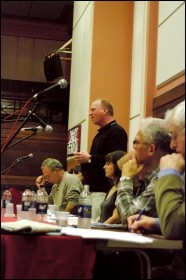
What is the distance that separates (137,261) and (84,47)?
301cm

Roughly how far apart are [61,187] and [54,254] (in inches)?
116

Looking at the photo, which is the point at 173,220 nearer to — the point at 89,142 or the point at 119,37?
the point at 119,37

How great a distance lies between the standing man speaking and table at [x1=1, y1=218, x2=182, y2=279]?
59.2 inches

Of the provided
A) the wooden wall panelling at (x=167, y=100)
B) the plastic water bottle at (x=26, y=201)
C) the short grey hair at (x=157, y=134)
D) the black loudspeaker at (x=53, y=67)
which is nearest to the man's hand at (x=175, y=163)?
the short grey hair at (x=157, y=134)

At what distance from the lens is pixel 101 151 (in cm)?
336

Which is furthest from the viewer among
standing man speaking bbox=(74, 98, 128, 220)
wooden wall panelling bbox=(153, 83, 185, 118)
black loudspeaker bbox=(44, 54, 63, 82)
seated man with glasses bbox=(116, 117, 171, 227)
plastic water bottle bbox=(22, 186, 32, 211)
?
black loudspeaker bbox=(44, 54, 63, 82)

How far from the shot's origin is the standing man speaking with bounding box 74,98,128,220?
127 inches

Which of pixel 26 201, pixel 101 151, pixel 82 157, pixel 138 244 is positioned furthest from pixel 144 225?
pixel 101 151

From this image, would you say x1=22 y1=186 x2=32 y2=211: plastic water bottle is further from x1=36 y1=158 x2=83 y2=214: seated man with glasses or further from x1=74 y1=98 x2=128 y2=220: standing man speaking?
x1=36 y1=158 x2=83 y2=214: seated man with glasses

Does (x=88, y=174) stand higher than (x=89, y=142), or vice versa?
(x=89, y=142)

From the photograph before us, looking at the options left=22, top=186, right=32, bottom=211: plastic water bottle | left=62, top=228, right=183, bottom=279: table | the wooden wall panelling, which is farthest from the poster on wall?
left=62, top=228, right=183, bottom=279: table

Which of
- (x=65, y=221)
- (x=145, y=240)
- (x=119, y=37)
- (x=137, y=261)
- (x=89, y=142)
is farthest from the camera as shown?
(x=89, y=142)

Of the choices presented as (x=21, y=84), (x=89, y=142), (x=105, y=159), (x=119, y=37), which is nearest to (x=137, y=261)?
(x=105, y=159)

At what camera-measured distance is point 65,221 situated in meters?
2.23
